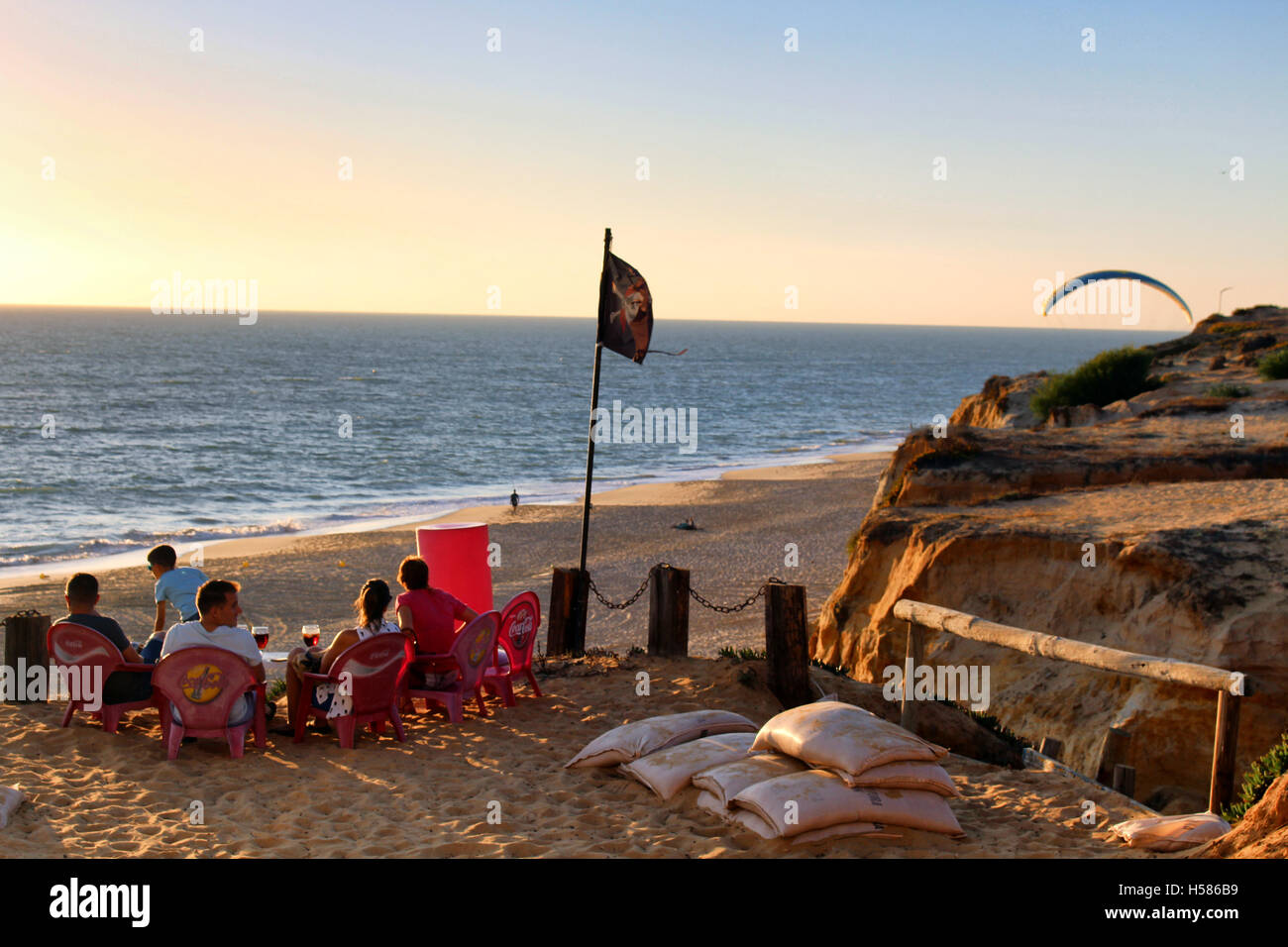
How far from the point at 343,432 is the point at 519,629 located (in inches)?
1774

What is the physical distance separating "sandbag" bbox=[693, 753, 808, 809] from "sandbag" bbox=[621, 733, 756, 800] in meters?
0.11

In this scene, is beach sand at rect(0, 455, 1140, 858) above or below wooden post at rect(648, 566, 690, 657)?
below

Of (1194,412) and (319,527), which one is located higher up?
(1194,412)

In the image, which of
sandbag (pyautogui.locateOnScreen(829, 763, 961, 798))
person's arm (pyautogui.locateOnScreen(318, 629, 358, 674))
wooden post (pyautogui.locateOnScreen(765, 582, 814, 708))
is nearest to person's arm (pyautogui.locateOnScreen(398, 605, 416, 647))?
person's arm (pyautogui.locateOnScreen(318, 629, 358, 674))

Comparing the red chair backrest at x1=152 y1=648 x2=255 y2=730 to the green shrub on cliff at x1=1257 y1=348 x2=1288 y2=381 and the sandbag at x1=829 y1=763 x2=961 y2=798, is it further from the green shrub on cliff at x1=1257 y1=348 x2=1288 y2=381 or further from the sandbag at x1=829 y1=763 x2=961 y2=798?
the green shrub on cliff at x1=1257 y1=348 x2=1288 y2=381

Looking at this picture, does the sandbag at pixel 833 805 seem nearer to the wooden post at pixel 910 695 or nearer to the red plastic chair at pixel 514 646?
the wooden post at pixel 910 695

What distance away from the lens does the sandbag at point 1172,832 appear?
15.2 feet

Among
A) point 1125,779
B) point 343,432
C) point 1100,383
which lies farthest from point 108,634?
point 343,432

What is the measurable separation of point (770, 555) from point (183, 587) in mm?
16723

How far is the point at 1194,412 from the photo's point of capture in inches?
639

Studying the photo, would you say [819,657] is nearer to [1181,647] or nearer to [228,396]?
[1181,647]

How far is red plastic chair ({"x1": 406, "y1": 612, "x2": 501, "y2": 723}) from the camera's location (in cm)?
718
